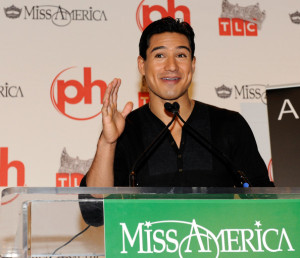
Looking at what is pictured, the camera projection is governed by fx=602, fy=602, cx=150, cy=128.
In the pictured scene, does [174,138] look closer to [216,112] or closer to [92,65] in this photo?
[216,112]

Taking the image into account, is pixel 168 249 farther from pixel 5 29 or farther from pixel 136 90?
pixel 5 29

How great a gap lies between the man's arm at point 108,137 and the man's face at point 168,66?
0.37 metres

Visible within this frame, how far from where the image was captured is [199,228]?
3.96 feet

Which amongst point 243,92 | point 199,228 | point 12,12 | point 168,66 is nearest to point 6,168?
point 12,12

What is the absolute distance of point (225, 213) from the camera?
1235mm

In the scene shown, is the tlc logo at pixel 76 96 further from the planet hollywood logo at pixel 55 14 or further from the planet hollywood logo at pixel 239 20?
the planet hollywood logo at pixel 239 20

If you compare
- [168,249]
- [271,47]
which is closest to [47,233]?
[168,249]

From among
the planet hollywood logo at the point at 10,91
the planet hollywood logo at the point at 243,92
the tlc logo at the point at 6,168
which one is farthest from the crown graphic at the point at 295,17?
the tlc logo at the point at 6,168

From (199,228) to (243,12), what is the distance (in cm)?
187

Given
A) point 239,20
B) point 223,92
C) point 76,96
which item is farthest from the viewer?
point 239,20

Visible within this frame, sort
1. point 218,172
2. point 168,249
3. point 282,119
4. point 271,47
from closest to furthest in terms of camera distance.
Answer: point 168,249, point 218,172, point 282,119, point 271,47

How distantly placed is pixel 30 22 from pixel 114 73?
437 millimetres

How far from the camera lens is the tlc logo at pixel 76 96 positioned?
8.59ft

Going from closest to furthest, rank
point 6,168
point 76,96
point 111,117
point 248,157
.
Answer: point 111,117
point 248,157
point 6,168
point 76,96
